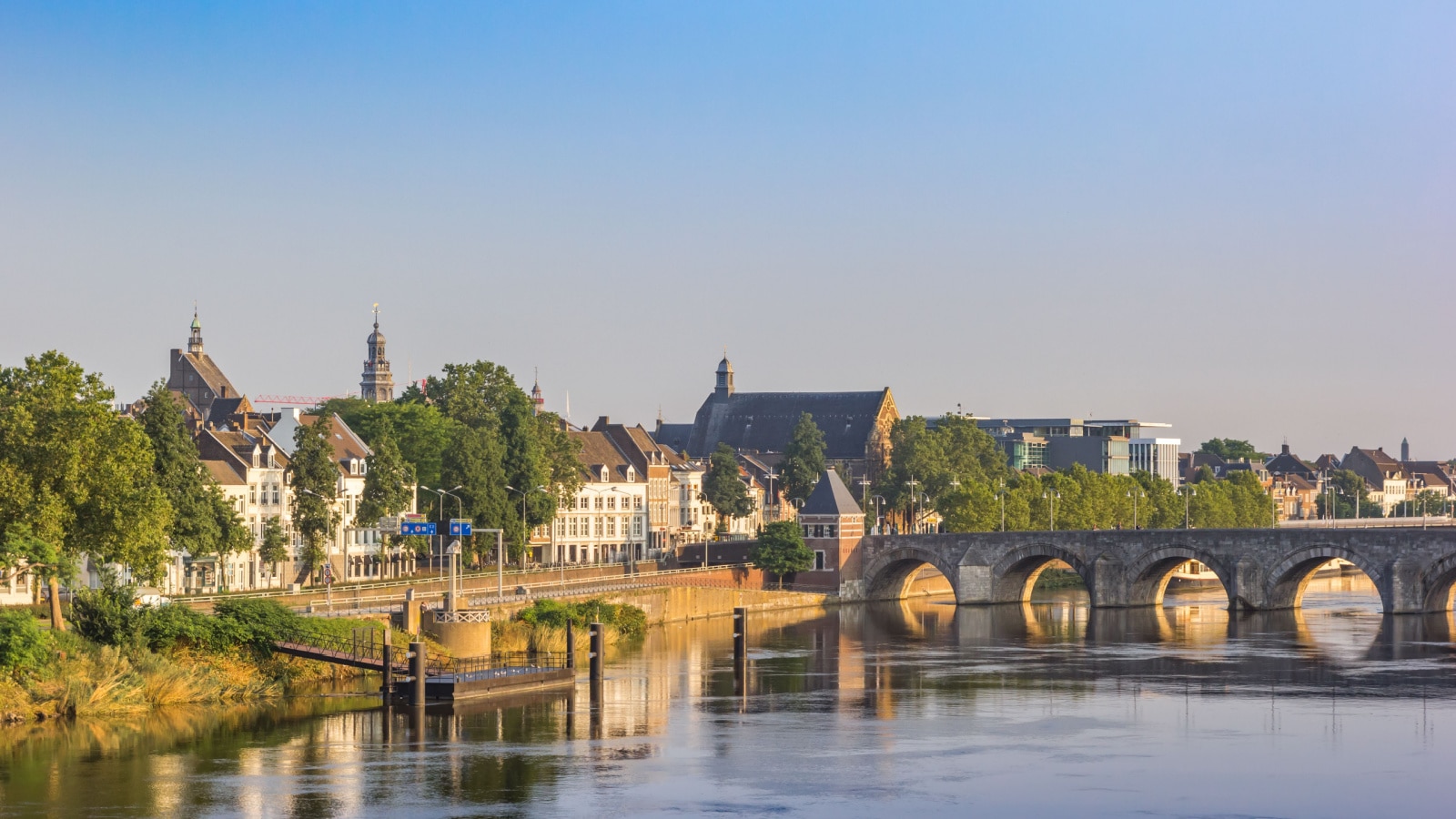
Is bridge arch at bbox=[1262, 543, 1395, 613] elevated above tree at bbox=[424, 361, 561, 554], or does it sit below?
below

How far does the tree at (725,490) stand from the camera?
172 m

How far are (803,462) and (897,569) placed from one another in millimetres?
41438

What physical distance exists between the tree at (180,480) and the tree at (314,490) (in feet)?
45.9

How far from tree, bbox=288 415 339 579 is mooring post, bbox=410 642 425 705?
3881 centimetres

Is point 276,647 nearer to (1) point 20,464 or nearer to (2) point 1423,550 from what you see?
(1) point 20,464

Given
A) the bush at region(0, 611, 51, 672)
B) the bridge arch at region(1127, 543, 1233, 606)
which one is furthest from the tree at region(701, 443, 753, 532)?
the bush at region(0, 611, 51, 672)

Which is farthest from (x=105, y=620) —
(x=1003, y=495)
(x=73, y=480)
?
(x=1003, y=495)

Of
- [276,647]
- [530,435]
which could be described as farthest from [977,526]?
[276,647]

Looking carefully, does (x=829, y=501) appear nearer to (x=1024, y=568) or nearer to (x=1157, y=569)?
(x=1024, y=568)

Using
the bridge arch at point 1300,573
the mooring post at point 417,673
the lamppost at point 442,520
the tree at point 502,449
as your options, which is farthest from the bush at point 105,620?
the bridge arch at point 1300,573

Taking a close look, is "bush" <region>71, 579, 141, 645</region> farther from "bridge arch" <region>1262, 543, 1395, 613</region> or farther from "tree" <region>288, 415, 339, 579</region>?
"bridge arch" <region>1262, 543, 1395, 613</region>

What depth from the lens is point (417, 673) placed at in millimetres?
→ 68438

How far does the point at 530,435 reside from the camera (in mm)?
126938

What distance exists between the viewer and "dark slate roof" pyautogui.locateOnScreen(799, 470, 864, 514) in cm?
13488
